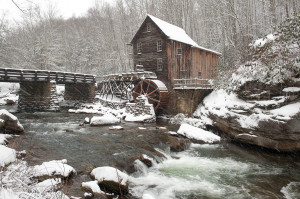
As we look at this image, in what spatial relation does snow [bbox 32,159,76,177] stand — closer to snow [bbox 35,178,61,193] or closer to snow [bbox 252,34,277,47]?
snow [bbox 35,178,61,193]

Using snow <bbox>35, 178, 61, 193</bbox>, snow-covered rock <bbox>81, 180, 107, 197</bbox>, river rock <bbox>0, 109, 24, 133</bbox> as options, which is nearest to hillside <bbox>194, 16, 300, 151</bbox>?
snow-covered rock <bbox>81, 180, 107, 197</bbox>

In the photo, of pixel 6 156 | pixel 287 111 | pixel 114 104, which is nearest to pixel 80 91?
pixel 114 104

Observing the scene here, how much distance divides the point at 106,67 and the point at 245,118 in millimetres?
27203

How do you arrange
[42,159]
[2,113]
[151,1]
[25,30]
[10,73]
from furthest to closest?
1. [25,30]
2. [151,1]
3. [10,73]
4. [2,113]
5. [42,159]

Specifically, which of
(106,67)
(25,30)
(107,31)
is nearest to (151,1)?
(107,31)

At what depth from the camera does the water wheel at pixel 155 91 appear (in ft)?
50.0

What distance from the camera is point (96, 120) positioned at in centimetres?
1198

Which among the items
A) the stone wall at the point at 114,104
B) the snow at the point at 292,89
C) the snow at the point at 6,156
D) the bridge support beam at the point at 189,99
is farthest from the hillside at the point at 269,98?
the stone wall at the point at 114,104

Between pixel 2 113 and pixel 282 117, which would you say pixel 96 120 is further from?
pixel 282 117

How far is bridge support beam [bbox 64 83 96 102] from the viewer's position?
883 inches

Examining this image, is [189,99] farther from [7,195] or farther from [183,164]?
[7,195]

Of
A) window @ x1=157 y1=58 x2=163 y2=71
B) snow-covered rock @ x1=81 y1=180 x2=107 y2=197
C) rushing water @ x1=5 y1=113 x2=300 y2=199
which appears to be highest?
window @ x1=157 y1=58 x2=163 y2=71

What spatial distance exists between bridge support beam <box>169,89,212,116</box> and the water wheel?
4.62 ft

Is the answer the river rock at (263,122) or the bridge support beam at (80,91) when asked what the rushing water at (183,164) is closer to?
the river rock at (263,122)
